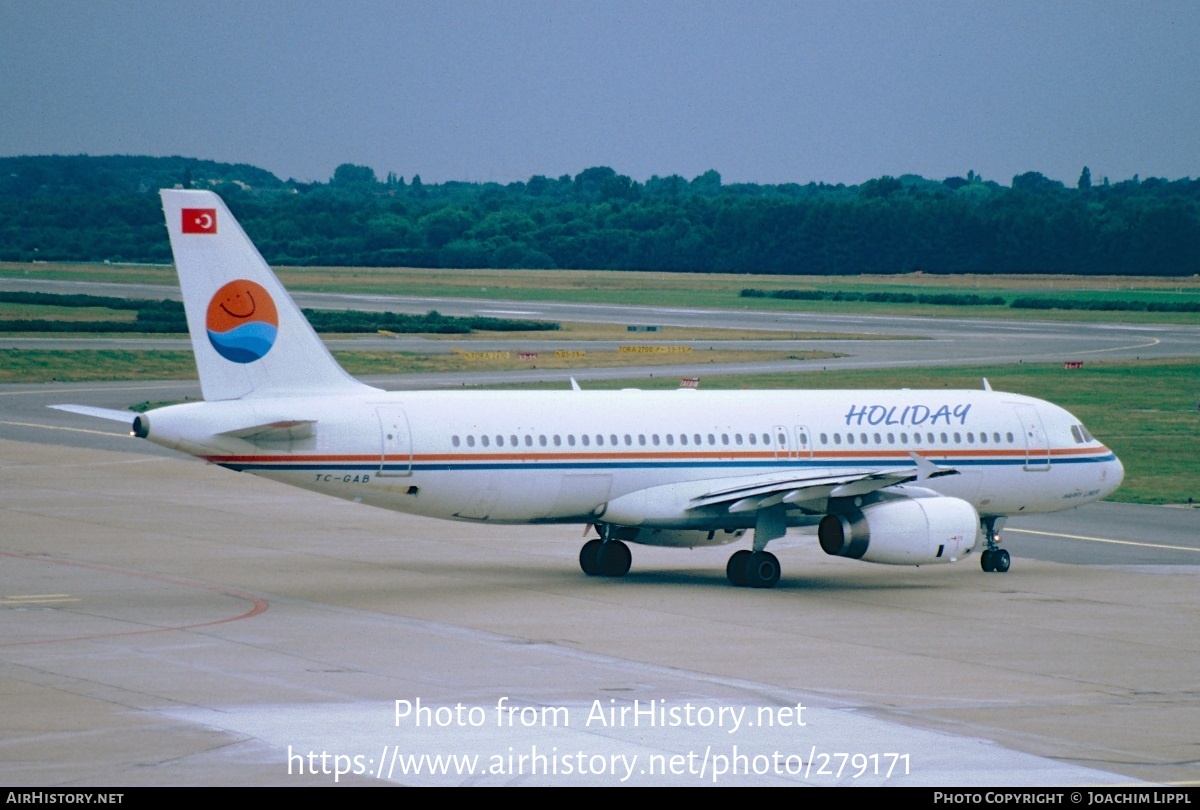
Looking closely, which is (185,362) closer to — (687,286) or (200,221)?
(200,221)

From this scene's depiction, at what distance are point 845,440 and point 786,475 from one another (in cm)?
200

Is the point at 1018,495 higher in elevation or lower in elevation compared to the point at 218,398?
lower

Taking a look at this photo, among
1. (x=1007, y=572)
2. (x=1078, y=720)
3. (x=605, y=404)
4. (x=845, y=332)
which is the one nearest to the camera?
(x=1078, y=720)

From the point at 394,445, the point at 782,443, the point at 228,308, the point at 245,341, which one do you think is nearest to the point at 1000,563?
the point at 782,443

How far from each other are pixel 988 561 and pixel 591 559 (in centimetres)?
886

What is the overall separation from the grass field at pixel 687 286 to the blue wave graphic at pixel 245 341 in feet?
370

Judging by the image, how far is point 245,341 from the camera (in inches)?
1233

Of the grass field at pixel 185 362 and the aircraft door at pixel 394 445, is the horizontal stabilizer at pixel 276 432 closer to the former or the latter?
the aircraft door at pixel 394 445

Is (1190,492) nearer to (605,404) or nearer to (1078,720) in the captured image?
(605,404)

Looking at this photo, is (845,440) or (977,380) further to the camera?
(977,380)

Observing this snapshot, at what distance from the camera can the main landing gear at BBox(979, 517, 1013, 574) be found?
123ft

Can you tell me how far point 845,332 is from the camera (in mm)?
118875

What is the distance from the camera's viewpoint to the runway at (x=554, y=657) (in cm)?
1947

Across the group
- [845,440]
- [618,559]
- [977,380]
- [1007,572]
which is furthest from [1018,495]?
[977,380]
